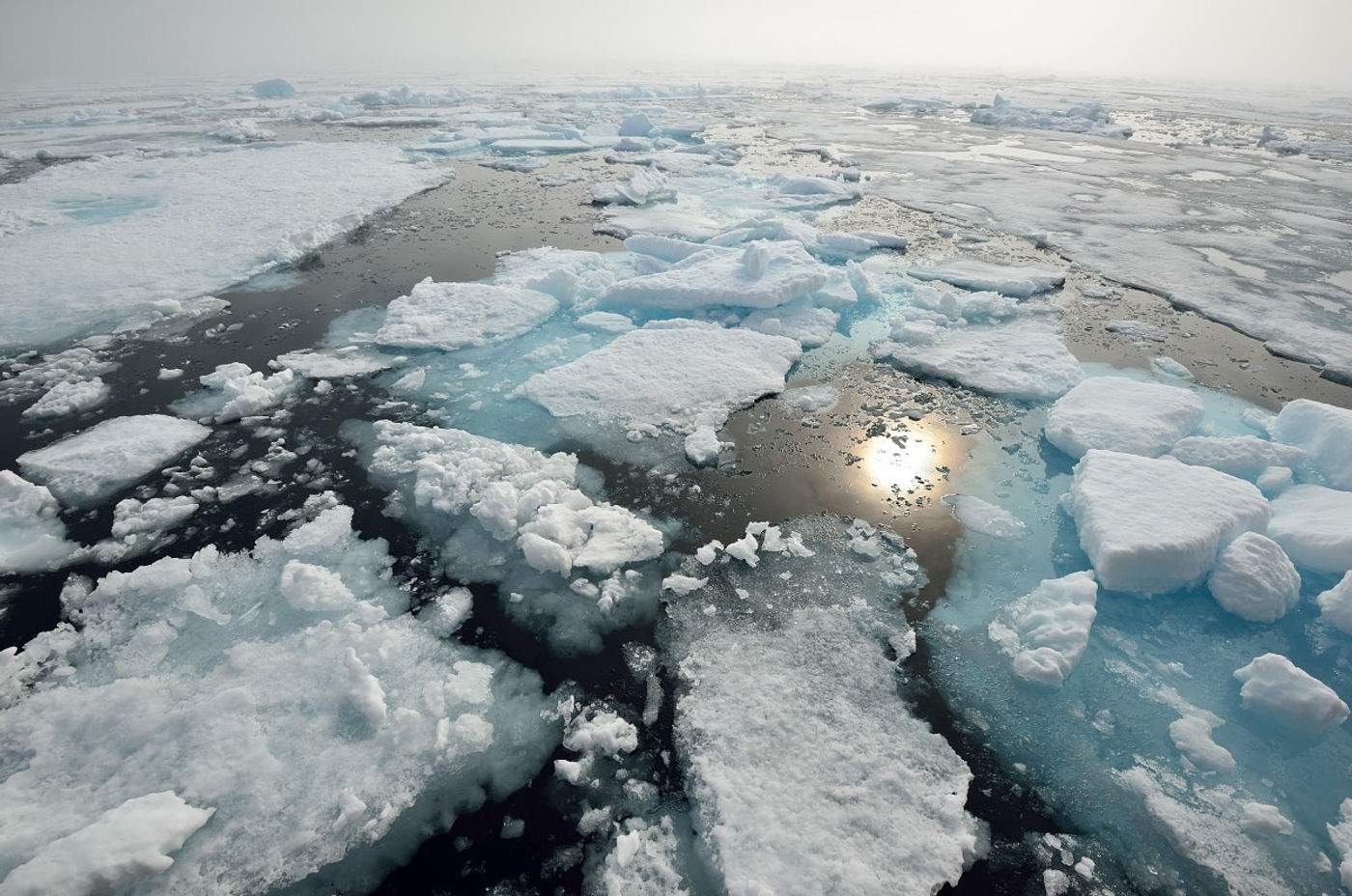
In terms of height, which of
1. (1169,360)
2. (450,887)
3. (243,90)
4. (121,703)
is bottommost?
(450,887)

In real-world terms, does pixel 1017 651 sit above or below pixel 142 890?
above

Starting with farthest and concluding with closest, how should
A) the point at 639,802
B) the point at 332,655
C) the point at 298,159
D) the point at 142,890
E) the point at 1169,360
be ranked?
the point at 298,159 < the point at 1169,360 < the point at 332,655 < the point at 639,802 < the point at 142,890

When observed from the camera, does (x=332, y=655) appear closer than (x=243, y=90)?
Yes

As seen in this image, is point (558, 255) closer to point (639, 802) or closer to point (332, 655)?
point (332, 655)

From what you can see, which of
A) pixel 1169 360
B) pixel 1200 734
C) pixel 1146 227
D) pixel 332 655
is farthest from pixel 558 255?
pixel 1146 227

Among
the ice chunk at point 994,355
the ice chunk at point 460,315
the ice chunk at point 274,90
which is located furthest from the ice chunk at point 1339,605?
the ice chunk at point 274,90

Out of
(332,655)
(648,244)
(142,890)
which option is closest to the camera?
(142,890)

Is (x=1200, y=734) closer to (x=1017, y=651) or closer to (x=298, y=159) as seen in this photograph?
(x=1017, y=651)

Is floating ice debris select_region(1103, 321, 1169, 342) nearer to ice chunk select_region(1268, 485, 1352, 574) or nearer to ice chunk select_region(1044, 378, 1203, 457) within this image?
ice chunk select_region(1044, 378, 1203, 457)

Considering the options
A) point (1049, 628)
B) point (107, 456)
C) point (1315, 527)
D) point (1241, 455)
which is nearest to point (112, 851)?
point (107, 456)
